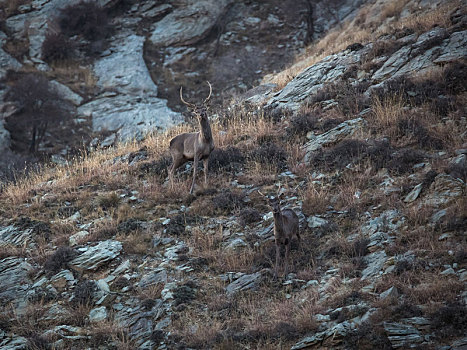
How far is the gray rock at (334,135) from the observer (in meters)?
13.0

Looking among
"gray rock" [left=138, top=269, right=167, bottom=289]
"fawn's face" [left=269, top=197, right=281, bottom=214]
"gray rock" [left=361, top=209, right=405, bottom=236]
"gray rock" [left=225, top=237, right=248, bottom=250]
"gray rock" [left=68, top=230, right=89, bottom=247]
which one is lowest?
"gray rock" [left=225, top=237, right=248, bottom=250]

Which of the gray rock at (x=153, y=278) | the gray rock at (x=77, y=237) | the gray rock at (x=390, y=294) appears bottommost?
the gray rock at (x=153, y=278)

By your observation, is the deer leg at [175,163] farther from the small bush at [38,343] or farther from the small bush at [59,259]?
the small bush at [38,343]

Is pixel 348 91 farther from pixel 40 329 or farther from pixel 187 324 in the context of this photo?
pixel 40 329

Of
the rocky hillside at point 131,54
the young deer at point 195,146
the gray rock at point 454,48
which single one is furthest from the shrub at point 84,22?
the gray rock at point 454,48

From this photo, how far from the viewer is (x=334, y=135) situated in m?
13.2

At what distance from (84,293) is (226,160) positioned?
18.6ft

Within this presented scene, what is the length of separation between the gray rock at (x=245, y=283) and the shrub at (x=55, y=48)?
961 inches

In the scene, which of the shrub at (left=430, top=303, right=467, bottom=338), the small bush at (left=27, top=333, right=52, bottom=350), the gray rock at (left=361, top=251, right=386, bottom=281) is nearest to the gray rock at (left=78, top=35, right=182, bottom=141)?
the small bush at (left=27, top=333, right=52, bottom=350)

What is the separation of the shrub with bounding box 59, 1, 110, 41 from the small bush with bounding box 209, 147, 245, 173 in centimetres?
2092

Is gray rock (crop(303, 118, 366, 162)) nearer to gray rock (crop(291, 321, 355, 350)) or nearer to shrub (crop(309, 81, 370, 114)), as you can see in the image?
shrub (crop(309, 81, 370, 114))

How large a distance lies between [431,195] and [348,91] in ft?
20.7

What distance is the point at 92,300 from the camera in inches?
356

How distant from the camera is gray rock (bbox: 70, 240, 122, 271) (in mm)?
10062
